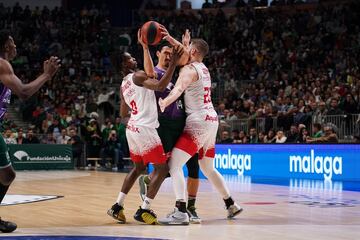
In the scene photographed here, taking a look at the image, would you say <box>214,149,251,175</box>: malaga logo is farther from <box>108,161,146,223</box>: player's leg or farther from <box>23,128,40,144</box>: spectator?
<box>108,161,146,223</box>: player's leg

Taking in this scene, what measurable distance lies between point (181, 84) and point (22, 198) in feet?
14.6

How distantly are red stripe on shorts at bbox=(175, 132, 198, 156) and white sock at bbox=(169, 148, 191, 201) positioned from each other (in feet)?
0.14

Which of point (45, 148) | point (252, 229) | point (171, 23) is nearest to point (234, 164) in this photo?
point (45, 148)

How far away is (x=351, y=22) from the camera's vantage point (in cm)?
2630

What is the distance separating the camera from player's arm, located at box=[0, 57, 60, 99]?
6.54 meters

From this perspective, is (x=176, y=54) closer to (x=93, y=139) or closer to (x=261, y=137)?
(x=261, y=137)

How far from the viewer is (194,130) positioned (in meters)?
8.03

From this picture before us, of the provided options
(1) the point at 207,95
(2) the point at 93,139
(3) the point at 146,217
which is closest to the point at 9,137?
(2) the point at 93,139

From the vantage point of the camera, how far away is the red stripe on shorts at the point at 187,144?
26.0ft

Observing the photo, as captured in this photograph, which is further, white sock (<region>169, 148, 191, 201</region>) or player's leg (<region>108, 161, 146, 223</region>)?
player's leg (<region>108, 161, 146, 223</region>)

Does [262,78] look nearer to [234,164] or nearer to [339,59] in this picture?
[339,59]

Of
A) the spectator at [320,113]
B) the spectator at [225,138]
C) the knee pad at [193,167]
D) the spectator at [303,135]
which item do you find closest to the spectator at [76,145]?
the spectator at [225,138]

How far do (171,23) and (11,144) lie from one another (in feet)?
39.0

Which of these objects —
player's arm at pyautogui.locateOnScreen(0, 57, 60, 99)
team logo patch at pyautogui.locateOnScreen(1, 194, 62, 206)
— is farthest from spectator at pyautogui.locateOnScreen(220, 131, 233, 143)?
player's arm at pyautogui.locateOnScreen(0, 57, 60, 99)
